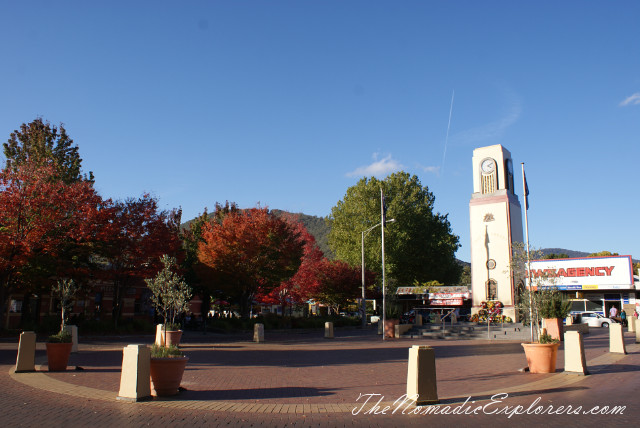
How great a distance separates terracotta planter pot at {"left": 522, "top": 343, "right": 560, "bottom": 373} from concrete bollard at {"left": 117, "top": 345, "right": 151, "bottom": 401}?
9019 mm

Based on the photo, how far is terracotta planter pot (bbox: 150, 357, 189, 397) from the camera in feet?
28.4

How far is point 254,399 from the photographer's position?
8703 mm

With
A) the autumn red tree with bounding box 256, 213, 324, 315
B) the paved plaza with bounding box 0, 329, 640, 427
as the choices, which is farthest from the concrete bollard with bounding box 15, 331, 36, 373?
the autumn red tree with bounding box 256, 213, 324, 315

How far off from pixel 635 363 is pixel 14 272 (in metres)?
25.6

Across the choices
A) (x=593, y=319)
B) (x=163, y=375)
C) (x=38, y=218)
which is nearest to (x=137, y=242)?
(x=38, y=218)

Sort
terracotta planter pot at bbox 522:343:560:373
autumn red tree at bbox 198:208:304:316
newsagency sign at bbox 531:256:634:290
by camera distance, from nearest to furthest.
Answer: terracotta planter pot at bbox 522:343:560:373 → autumn red tree at bbox 198:208:304:316 → newsagency sign at bbox 531:256:634:290

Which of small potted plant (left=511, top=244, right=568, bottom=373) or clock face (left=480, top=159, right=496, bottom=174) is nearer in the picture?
small potted plant (left=511, top=244, right=568, bottom=373)

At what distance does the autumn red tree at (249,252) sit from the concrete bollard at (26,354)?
17.4 metres

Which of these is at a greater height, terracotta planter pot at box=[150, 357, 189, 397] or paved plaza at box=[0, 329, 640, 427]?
terracotta planter pot at box=[150, 357, 189, 397]

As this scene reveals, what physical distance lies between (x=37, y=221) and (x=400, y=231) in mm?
35050

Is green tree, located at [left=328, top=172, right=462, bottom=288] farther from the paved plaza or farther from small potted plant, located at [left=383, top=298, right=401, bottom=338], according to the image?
the paved plaza

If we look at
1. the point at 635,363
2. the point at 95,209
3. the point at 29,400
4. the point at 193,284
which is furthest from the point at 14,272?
the point at 635,363

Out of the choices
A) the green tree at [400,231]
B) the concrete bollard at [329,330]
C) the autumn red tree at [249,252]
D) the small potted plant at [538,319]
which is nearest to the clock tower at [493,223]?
the green tree at [400,231]

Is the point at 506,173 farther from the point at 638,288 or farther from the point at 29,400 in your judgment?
the point at 29,400
